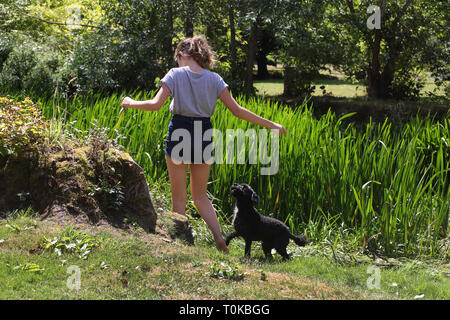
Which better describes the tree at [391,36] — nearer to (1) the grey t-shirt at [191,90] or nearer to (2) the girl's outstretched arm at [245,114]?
(2) the girl's outstretched arm at [245,114]

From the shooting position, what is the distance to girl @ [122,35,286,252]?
4.64 metres

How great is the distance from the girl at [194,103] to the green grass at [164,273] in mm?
565

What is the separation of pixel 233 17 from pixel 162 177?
569 centimetres

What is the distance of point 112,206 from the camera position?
497cm

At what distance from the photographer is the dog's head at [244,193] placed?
15.1 ft

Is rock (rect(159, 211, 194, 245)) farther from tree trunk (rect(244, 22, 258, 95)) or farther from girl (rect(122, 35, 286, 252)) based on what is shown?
tree trunk (rect(244, 22, 258, 95))

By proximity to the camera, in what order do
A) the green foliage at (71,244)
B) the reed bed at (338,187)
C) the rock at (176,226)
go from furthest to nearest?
the reed bed at (338,187)
the rock at (176,226)
the green foliage at (71,244)

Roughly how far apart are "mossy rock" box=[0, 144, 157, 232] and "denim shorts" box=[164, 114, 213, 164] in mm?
565

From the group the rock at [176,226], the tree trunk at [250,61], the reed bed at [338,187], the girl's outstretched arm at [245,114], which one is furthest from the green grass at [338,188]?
the tree trunk at [250,61]

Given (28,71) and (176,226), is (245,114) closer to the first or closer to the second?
(176,226)

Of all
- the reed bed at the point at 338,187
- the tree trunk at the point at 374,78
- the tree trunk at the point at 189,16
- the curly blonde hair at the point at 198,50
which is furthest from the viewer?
the tree trunk at the point at 374,78

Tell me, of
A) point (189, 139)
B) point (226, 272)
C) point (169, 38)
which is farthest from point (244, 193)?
point (169, 38)

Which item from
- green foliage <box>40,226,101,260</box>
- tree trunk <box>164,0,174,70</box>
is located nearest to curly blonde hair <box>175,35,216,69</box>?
green foliage <box>40,226,101,260</box>
